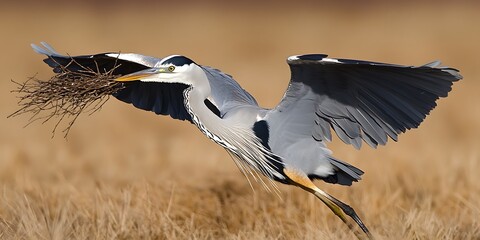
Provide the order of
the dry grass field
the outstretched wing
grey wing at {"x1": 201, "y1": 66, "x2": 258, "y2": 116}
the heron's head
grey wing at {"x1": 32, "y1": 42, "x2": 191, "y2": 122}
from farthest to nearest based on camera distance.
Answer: grey wing at {"x1": 32, "y1": 42, "x2": 191, "y2": 122} → grey wing at {"x1": 201, "y1": 66, "x2": 258, "y2": 116} → the dry grass field → the heron's head → the outstretched wing

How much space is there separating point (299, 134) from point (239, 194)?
67cm

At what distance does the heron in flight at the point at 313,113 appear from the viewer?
4008 millimetres

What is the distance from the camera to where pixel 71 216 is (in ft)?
14.1

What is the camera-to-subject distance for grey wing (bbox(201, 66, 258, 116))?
14.7 feet

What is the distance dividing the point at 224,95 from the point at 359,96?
70 cm

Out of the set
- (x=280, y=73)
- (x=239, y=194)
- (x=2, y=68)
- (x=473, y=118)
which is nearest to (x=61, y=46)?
(x=2, y=68)

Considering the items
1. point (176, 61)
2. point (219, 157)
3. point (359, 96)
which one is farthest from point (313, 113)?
point (219, 157)

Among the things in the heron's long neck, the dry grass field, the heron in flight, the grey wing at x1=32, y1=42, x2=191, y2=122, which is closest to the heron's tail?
the heron in flight

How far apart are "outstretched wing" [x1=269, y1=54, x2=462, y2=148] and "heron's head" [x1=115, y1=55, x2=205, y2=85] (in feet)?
1.31

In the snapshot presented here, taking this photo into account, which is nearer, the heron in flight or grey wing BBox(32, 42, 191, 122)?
the heron in flight

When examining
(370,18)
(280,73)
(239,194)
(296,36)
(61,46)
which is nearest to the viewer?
(239,194)

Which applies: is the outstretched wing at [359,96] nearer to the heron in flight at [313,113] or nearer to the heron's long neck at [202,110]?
the heron in flight at [313,113]

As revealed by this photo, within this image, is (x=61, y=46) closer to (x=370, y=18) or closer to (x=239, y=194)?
(x=370, y=18)

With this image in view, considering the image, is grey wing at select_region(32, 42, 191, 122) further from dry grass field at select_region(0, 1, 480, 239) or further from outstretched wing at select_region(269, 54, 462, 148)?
outstretched wing at select_region(269, 54, 462, 148)
